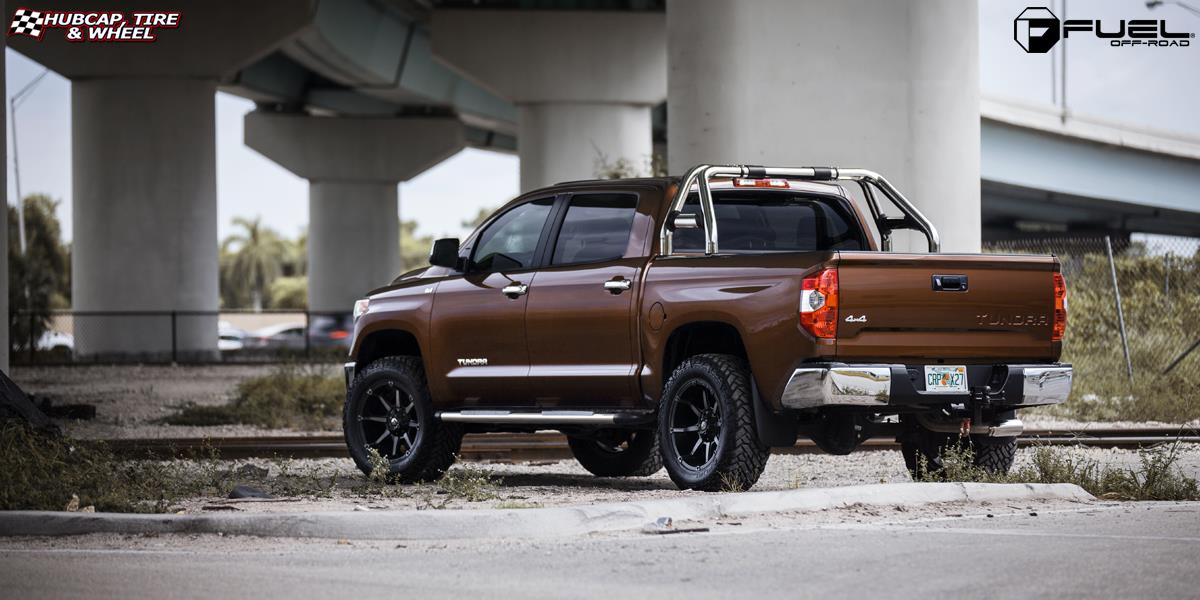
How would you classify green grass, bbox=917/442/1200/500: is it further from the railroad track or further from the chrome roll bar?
the railroad track

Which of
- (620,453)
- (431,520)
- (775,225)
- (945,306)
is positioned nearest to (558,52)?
(620,453)

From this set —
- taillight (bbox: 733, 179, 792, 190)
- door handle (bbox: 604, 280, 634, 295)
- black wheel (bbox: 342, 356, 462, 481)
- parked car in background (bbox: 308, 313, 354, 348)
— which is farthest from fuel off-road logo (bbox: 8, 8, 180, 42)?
door handle (bbox: 604, 280, 634, 295)

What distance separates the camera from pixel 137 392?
85.6ft

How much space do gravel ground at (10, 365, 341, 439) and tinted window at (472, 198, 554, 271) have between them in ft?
24.2

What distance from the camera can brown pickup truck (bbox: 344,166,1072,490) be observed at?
10.6 meters

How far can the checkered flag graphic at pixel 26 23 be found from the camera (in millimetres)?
34906

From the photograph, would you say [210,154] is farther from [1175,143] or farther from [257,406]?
[1175,143]

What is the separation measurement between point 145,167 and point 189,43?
2672 mm

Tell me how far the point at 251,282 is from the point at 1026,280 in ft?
370

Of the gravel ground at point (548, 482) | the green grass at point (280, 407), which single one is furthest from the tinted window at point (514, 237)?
the green grass at point (280, 407)

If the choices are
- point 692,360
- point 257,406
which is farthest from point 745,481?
point 257,406

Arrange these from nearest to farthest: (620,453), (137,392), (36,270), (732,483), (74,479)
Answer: (732,483)
(74,479)
(620,453)
(137,392)
(36,270)

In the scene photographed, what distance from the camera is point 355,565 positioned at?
8.59 meters

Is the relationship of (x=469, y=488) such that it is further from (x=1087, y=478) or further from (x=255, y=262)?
(x=255, y=262)
